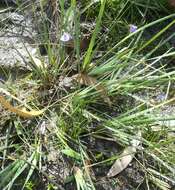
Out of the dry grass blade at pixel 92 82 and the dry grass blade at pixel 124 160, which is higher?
the dry grass blade at pixel 92 82

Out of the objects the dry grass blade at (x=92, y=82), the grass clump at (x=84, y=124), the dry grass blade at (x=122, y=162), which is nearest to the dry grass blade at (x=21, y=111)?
the grass clump at (x=84, y=124)

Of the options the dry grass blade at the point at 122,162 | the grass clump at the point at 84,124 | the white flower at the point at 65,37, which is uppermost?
the white flower at the point at 65,37

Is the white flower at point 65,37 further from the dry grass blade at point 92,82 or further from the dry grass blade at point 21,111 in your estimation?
the dry grass blade at point 21,111

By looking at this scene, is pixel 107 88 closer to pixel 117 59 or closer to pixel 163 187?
pixel 117 59

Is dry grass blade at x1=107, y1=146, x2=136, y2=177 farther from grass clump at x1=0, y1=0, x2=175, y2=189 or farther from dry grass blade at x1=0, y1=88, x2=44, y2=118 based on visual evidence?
dry grass blade at x1=0, y1=88, x2=44, y2=118

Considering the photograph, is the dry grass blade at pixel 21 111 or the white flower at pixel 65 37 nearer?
the dry grass blade at pixel 21 111

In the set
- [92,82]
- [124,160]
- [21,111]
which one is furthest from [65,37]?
[124,160]

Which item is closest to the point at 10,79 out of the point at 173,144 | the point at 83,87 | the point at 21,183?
the point at 83,87
